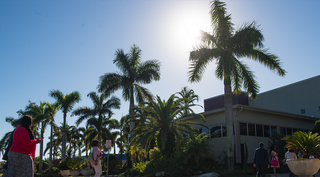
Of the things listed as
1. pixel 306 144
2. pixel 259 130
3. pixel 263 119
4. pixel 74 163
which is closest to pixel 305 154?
pixel 306 144

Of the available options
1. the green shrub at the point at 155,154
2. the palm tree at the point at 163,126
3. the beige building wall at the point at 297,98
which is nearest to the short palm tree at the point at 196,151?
the palm tree at the point at 163,126

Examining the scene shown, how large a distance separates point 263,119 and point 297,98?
1134cm

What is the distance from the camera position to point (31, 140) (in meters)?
5.12

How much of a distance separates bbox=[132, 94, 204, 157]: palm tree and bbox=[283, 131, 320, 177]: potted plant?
993 cm

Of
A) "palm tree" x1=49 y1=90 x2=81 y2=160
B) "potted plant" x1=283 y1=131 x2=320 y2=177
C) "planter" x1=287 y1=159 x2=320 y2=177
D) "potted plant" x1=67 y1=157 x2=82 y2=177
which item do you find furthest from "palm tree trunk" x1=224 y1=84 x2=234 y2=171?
"palm tree" x1=49 y1=90 x2=81 y2=160

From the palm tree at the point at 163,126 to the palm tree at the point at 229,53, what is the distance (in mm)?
3465

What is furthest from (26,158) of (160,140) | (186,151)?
(160,140)

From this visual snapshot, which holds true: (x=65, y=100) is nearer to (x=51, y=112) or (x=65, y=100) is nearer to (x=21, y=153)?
(x=51, y=112)

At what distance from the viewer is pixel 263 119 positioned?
23156 millimetres

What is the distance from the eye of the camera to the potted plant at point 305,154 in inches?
335

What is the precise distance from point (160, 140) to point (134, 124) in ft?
17.7

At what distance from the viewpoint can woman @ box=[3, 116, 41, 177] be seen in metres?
4.91

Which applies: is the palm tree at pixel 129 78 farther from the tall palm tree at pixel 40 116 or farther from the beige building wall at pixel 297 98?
the beige building wall at pixel 297 98

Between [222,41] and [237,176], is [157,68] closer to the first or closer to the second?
[222,41]
